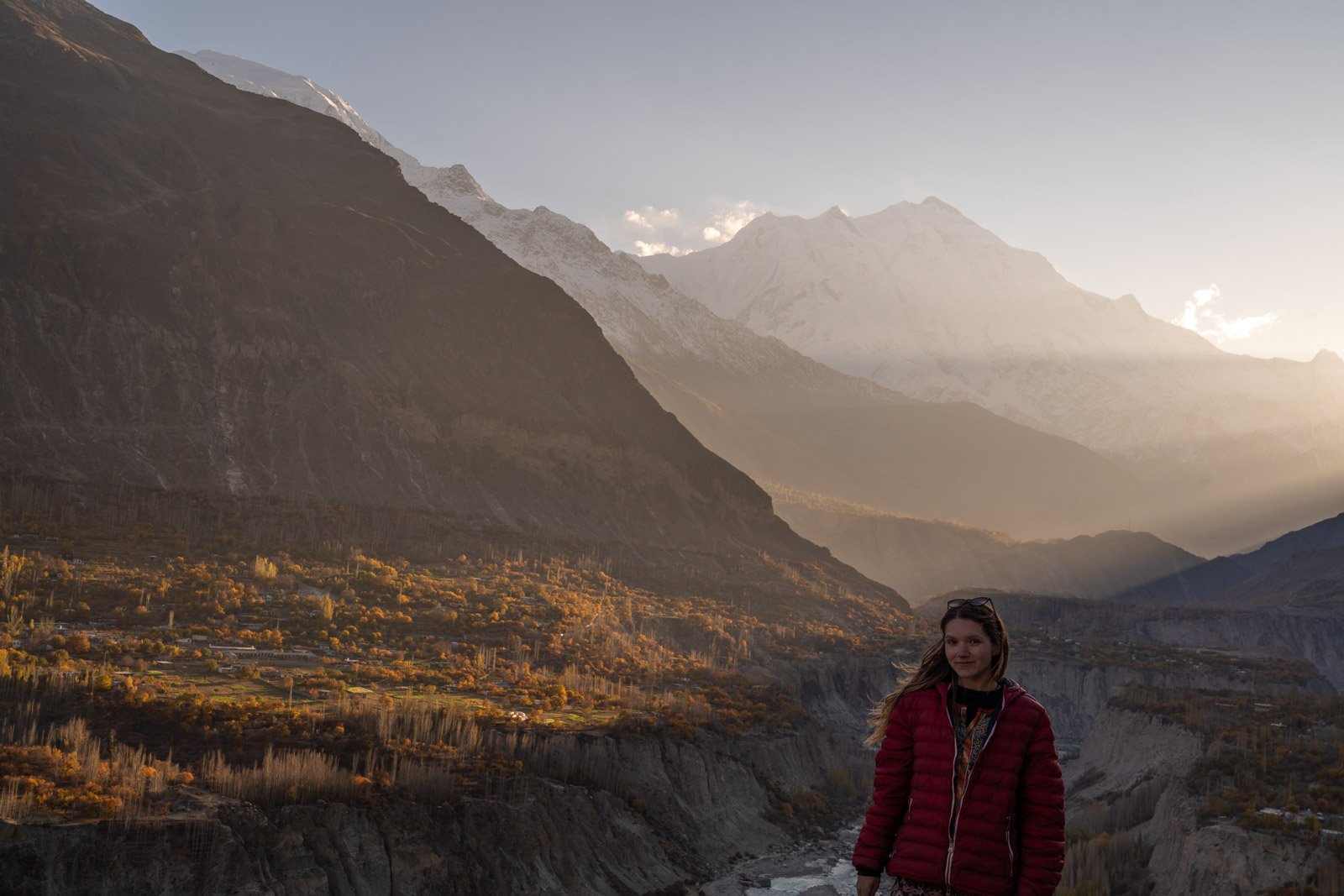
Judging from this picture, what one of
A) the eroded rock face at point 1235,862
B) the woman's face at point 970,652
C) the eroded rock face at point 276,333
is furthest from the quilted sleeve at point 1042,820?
the eroded rock face at point 276,333

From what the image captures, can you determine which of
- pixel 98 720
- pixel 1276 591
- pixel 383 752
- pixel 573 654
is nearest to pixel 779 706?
pixel 573 654

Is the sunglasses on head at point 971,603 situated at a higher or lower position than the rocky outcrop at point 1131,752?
higher

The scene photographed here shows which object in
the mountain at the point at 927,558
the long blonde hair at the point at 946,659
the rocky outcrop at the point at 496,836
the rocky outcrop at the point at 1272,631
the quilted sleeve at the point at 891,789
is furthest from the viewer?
the mountain at the point at 927,558

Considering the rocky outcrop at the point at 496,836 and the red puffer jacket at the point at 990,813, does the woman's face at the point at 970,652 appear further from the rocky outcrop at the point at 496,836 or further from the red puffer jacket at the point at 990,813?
the rocky outcrop at the point at 496,836

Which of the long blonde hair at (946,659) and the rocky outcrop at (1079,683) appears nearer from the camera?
the long blonde hair at (946,659)

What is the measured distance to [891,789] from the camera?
885 centimetres

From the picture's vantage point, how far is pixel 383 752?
121ft

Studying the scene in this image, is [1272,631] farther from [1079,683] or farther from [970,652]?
[970,652]

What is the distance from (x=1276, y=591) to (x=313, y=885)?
179300 mm

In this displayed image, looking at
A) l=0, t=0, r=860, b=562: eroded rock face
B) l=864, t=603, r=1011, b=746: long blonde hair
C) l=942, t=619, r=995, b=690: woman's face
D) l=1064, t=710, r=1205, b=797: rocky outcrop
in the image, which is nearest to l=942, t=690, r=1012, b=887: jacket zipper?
l=942, t=619, r=995, b=690: woman's face

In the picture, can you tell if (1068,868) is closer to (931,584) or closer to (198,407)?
(198,407)

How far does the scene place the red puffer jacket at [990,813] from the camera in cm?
839

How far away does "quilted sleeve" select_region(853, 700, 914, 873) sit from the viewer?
8812mm

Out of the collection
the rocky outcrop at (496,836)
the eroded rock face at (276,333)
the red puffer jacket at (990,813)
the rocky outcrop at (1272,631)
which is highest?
the eroded rock face at (276,333)
